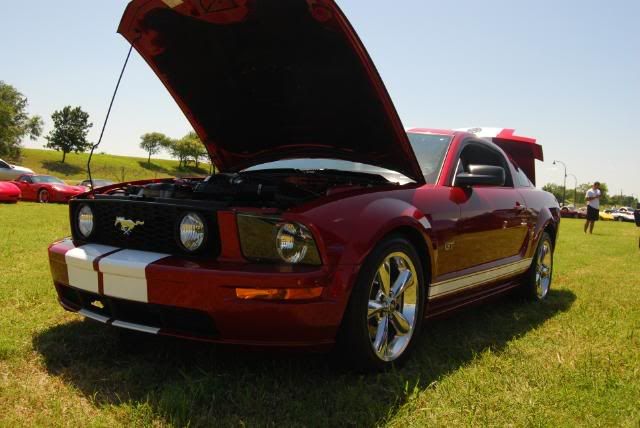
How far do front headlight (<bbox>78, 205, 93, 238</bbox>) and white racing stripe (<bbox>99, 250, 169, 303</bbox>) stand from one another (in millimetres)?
471

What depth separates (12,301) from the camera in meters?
3.56

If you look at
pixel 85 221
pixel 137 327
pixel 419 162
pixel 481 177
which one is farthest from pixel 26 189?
pixel 481 177

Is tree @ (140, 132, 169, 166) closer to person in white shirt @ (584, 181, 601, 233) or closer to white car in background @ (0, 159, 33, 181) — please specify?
white car in background @ (0, 159, 33, 181)

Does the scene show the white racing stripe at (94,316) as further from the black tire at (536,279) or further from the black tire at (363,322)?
the black tire at (536,279)

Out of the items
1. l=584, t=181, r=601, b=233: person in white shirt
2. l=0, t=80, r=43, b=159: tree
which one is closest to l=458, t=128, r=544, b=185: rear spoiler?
l=584, t=181, r=601, b=233: person in white shirt

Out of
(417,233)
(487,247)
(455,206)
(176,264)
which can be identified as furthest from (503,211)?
(176,264)

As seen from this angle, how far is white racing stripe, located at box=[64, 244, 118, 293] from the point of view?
7.96 feet

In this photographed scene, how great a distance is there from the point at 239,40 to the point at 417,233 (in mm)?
1499

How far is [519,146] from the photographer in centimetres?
818

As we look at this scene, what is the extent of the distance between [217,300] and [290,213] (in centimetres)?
47

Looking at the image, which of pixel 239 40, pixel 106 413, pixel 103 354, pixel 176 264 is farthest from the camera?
pixel 239 40

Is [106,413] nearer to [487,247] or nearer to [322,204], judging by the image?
[322,204]

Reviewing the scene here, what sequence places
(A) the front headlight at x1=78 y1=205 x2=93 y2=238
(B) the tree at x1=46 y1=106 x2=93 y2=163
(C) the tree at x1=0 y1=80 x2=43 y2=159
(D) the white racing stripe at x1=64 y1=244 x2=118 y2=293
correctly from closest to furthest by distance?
(D) the white racing stripe at x1=64 y1=244 x2=118 y2=293
(A) the front headlight at x1=78 y1=205 x2=93 y2=238
(C) the tree at x1=0 y1=80 x2=43 y2=159
(B) the tree at x1=46 y1=106 x2=93 y2=163

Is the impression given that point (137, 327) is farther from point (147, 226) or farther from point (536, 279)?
point (536, 279)
